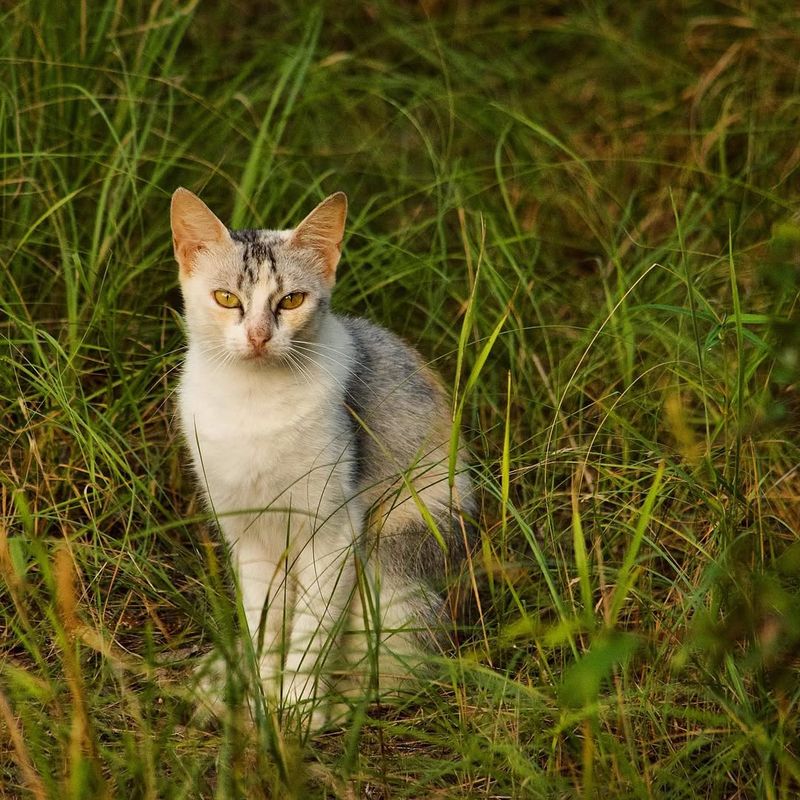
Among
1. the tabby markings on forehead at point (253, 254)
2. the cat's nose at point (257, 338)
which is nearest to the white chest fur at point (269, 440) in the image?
the cat's nose at point (257, 338)

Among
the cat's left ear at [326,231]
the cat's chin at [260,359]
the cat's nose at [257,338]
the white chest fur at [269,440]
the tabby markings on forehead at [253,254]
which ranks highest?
the cat's left ear at [326,231]

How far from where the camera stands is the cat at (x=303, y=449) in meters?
3.14

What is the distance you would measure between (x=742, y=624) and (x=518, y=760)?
0.89 metres

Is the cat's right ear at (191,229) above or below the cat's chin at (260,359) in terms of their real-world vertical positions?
above

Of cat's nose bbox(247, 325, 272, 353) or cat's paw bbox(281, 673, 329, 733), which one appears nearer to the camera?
cat's paw bbox(281, 673, 329, 733)

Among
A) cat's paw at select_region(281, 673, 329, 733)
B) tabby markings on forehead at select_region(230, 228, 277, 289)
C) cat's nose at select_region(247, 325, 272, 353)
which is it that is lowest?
cat's paw at select_region(281, 673, 329, 733)

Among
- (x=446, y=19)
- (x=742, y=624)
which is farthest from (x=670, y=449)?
(x=446, y=19)

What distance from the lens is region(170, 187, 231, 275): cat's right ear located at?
321 cm

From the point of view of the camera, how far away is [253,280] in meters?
3.18

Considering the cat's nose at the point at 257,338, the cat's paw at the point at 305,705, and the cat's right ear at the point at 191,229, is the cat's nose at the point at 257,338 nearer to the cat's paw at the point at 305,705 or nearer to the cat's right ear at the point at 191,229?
the cat's right ear at the point at 191,229

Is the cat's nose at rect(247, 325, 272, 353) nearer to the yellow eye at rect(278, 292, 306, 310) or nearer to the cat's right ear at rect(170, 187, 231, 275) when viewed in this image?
the yellow eye at rect(278, 292, 306, 310)

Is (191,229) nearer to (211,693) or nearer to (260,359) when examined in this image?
(260,359)

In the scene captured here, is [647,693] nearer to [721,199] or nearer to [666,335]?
[666,335]

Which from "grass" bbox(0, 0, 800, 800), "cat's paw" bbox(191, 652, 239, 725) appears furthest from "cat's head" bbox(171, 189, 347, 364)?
"cat's paw" bbox(191, 652, 239, 725)
